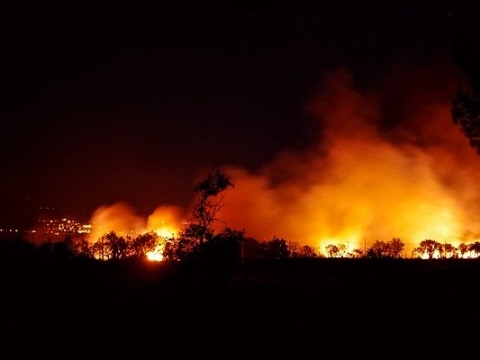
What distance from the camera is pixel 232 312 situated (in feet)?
36.8

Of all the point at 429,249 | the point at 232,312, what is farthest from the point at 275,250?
the point at 232,312

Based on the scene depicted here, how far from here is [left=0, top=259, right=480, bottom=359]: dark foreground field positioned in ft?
27.8

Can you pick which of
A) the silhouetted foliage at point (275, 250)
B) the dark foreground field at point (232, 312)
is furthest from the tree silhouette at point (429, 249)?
the dark foreground field at point (232, 312)

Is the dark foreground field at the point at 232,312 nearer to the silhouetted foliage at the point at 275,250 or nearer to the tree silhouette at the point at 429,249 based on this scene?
the silhouetted foliage at the point at 275,250

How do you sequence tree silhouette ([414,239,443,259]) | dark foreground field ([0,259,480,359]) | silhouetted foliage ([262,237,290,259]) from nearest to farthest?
dark foreground field ([0,259,480,359]) → silhouetted foliage ([262,237,290,259]) → tree silhouette ([414,239,443,259])

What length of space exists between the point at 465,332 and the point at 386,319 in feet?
4.94

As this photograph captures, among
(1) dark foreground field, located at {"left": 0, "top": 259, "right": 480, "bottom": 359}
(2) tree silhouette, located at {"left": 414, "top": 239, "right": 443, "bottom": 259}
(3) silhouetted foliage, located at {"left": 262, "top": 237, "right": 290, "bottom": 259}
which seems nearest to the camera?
(1) dark foreground field, located at {"left": 0, "top": 259, "right": 480, "bottom": 359}

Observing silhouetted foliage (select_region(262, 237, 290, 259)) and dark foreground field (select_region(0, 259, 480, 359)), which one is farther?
silhouetted foliage (select_region(262, 237, 290, 259))

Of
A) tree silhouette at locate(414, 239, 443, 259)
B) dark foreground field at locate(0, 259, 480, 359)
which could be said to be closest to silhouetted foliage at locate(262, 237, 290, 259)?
tree silhouette at locate(414, 239, 443, 259)

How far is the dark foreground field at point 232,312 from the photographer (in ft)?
27.8

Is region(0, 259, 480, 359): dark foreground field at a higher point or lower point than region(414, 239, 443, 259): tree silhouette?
lower

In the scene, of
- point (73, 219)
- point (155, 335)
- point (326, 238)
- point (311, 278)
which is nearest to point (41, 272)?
point (155, 335)

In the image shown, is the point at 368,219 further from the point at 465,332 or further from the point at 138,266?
the point at 465,332

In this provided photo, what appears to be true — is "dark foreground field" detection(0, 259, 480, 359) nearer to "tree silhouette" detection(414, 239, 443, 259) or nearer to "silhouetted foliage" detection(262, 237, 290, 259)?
"silhouetted foliage" detection(262, 237, 290, 259)
